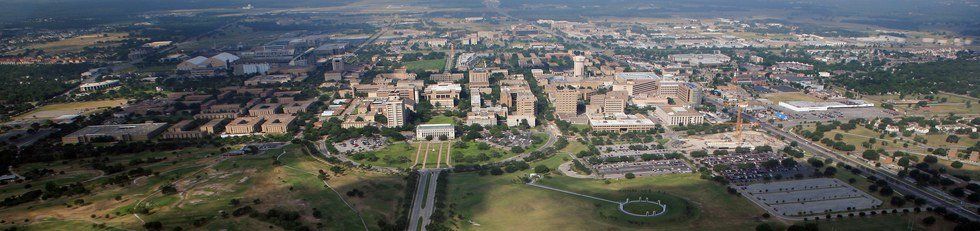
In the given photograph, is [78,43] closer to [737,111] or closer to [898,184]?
[737,111]

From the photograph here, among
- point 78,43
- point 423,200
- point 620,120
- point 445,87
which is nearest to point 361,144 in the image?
point 423,200

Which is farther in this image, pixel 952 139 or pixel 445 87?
pixel 445 87

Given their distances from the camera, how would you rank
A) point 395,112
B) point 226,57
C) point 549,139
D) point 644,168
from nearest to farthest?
point 644,168
point 549,139
point 395,112
point 226,57

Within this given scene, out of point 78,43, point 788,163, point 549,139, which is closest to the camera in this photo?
point 788,163

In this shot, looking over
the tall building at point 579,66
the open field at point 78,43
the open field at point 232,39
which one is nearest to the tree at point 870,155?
the tall building at point 579,66

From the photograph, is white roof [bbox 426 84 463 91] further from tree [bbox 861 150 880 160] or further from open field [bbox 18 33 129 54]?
open field [bbox 18 33 129 54]

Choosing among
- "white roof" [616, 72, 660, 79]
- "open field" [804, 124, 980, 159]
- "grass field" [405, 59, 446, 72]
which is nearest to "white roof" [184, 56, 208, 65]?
"grass field" [405, 59, 446, 72]

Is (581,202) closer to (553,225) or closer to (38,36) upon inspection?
(553,225)
